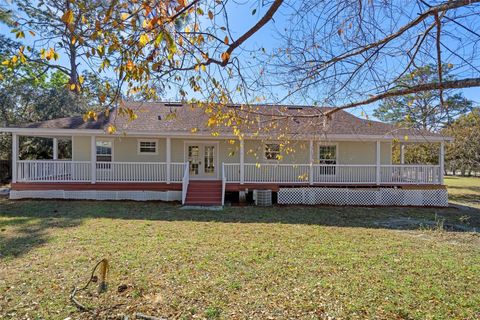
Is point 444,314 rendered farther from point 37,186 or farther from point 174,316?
point 37,186

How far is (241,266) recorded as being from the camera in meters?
5.18

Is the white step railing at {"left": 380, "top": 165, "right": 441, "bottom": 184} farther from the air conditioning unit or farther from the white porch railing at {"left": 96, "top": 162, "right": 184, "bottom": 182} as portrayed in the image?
the white porch railing at {"left": 96, "top": 162, "right": 184, "bottom": 182}

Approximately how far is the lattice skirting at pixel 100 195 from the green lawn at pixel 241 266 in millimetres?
3090

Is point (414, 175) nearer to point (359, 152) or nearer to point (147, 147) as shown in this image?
point (359, 152)

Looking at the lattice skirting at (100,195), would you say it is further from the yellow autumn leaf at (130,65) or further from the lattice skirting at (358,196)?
the yellow autumn leaf at (130,65)

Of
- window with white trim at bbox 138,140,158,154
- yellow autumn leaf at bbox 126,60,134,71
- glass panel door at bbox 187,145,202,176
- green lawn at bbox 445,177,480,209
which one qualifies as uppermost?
yellow autumn leaf at bbox 126,60,134,71

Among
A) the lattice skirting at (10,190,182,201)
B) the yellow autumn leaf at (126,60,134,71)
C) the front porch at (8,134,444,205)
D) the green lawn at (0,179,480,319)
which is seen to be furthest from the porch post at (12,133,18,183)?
the yellow autumn leaf at (126,60,134,71)

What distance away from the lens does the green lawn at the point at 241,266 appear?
3.77 metres

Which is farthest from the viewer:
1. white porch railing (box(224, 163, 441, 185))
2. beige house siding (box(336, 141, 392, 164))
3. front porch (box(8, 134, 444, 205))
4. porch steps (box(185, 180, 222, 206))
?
beige house siding (box(336, 141, 392, 164))

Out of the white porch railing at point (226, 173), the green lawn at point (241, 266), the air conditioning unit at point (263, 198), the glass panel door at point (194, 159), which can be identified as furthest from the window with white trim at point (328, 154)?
the glass panel door at point (194, 159)

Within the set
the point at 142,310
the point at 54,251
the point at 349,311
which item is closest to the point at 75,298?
the point at 142,310

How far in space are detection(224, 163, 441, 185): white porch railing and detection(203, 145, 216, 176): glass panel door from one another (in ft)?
4.61

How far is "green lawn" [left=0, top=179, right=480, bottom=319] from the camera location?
A: 3.77 m

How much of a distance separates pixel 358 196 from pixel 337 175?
4.38 ft
